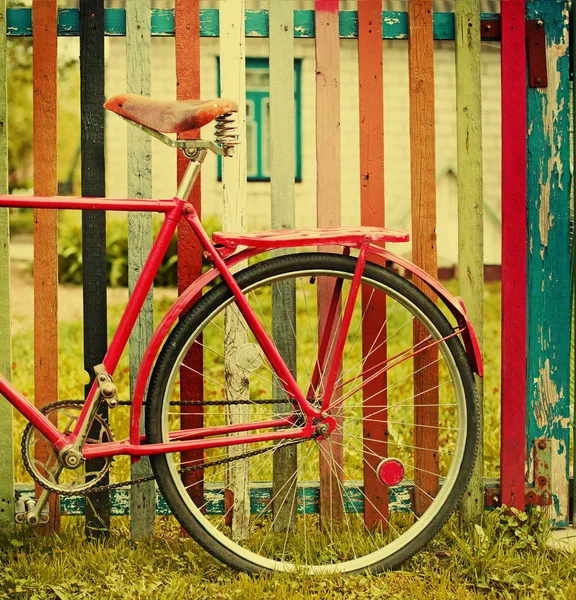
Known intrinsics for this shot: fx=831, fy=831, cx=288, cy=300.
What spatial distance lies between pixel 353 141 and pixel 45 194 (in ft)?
27.1

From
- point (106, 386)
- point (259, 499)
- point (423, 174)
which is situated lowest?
point (259, 499)

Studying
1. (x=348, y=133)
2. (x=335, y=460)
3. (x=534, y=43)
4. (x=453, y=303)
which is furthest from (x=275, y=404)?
(x=348, y=133)

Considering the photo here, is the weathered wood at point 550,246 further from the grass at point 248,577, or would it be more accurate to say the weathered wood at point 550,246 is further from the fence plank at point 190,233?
the fence plank at point 190,233

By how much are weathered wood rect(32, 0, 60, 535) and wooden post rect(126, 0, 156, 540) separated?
10.7 inches

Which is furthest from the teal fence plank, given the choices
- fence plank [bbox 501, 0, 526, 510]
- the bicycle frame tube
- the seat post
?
the bicycle frame tube

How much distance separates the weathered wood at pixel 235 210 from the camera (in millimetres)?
3051

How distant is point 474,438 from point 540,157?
1.09 meters

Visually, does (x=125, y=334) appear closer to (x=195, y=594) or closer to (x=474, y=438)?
(x=195, y=594)

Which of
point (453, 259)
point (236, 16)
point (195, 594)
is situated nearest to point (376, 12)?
point (236, 16)

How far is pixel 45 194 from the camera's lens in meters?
2.98

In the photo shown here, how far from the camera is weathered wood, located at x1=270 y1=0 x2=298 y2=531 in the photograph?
3053mm

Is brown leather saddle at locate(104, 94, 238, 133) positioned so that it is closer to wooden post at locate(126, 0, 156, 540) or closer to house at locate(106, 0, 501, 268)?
wooden post at locate(126, 0, 156, 540)

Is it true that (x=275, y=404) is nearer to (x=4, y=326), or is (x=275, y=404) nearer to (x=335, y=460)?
(x=335, y=460)

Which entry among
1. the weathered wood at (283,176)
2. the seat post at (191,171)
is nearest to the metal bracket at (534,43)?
the weathered wood at (283,176)
